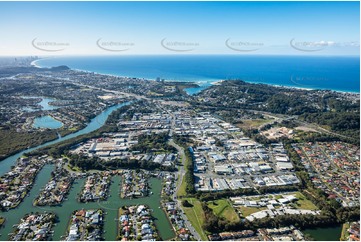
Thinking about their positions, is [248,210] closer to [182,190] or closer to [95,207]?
[182,190]

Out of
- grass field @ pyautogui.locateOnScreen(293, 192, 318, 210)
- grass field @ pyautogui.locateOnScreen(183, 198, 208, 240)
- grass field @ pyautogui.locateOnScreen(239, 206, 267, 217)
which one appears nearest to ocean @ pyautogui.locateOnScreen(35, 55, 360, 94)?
grass field @ pyautogui.locateOnScreen(293, 192, 318, 210)

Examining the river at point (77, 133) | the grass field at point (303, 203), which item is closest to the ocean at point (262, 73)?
the river at point (77, 133)

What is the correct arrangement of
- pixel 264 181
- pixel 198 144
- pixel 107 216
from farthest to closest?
pixel 198 144
pixel 264 181
pixel 107 216

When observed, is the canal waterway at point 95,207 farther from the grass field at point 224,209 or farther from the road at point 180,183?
the grass field at point 224,209

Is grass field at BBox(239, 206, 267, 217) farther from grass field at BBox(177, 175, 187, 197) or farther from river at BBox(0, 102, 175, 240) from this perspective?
river at BBox(0, 102, 175, 240)

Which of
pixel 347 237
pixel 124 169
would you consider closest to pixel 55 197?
pixel 124 169

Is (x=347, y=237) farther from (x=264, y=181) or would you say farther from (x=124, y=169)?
(x=124, y=169)
